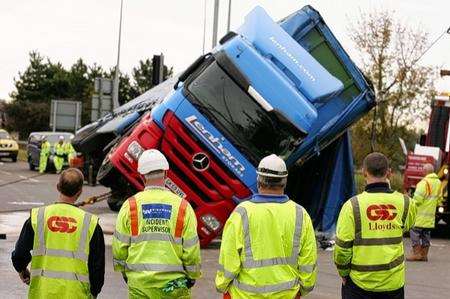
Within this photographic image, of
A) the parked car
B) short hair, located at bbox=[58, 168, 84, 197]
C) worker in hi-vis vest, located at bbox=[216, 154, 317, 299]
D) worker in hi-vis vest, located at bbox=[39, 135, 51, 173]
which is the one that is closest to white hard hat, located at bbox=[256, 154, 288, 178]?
worker in hi-vis vest, located at bbox=[216, 154, 317, 299]

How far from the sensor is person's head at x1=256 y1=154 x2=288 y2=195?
5.36 meters

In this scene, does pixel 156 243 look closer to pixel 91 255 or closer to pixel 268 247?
pixel 91 255

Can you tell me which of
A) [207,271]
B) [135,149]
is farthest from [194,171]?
[207,271]

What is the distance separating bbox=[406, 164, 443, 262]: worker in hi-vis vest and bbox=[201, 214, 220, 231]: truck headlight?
3508 mm

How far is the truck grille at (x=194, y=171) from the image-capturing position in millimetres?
12031

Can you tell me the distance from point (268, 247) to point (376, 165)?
137cm

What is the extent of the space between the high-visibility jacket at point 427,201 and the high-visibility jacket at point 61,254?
9.23 m

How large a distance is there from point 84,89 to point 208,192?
2626 inches

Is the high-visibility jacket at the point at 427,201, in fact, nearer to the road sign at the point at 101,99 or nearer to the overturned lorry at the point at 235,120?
the overturned lorry at the point at 235,120

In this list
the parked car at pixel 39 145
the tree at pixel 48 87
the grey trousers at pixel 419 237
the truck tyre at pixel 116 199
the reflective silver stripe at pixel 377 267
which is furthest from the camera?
the tree at pixel 48 87

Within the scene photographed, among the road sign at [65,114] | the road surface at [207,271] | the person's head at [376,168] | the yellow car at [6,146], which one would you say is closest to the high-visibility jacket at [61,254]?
the person's head at [376,168]

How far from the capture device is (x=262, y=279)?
17.2 feet

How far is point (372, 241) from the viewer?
20.6 feet

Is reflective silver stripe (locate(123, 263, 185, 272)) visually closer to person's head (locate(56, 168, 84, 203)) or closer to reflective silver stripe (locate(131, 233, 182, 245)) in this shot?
reflective silver stripe (locate(131, 233, 182, 245))
